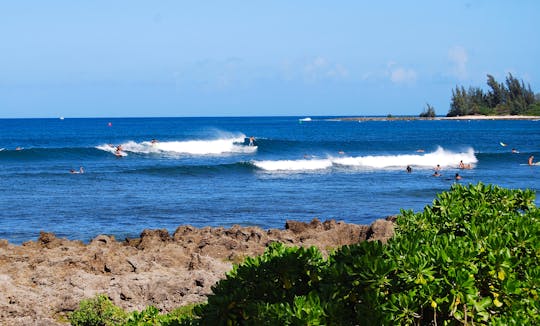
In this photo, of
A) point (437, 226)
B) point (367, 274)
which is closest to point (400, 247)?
point (367, 274)

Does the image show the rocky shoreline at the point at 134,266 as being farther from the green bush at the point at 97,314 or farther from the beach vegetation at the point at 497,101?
the beach vegetation at the point at 497,101

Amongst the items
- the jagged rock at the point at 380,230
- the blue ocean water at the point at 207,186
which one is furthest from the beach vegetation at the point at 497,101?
the jagged rock at the point at 380,230

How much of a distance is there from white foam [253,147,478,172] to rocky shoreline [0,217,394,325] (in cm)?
2772

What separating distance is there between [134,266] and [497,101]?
147995 millimetres

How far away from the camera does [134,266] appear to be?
12734mm

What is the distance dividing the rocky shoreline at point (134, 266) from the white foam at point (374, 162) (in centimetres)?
2772

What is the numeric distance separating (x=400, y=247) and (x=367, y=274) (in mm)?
351

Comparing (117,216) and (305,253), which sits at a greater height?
(305,253)

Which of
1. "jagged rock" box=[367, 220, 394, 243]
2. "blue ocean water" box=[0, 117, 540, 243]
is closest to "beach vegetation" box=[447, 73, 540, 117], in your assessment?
"blue ocean water" box=[0, 117, 540, 243]

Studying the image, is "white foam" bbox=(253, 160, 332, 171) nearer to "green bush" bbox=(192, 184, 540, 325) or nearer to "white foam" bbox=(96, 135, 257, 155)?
"white foam" bbox=(96, 135, 257, 155)

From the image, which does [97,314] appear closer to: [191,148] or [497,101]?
[191,148]

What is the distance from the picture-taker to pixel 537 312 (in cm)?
467

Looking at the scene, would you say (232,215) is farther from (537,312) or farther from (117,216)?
(537,312)

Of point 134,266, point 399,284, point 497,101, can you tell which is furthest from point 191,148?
point 497,101
